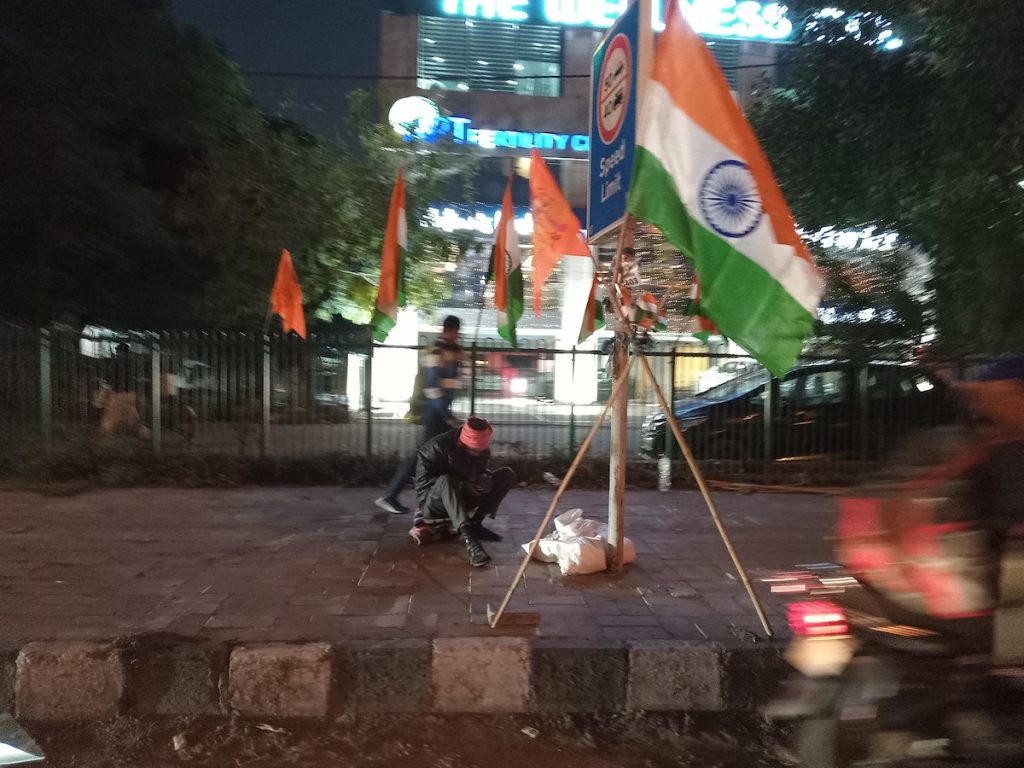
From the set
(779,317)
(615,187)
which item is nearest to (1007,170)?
(615,187)

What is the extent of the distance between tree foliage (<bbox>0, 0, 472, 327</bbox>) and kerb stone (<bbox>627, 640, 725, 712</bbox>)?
10157mm

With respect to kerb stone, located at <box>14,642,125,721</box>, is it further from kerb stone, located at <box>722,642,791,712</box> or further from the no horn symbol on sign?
the no horn symbol on sign

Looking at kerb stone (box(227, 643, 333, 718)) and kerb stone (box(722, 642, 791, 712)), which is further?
kerb stone (box(722, 642, 791, 712))

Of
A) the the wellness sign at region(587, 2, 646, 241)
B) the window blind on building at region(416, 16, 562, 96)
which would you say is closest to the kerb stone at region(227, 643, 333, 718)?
the the wellness sign at region(587, 2, 646, 241)

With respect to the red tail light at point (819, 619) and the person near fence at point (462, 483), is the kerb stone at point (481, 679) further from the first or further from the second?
the red tail light at point (819, 619)

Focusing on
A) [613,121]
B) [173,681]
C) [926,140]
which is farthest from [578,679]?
[926,140]

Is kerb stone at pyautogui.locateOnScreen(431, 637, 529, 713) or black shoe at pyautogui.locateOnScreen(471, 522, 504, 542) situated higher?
black shoe at pyautogui.locateOnScreen(471, 522, 504, 542)

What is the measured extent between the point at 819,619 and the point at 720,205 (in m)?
1.96

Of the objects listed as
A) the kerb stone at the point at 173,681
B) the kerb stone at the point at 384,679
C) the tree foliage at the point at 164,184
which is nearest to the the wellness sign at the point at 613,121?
the kerb stone at the point at 384,679

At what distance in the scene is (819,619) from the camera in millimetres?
2621

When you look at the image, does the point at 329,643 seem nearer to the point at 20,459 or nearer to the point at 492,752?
the point at 492,752

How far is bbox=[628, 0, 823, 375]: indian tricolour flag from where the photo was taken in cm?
363

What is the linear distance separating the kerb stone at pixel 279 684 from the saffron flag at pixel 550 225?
10.3 ft

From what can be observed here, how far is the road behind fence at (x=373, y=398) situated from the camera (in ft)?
28.9
